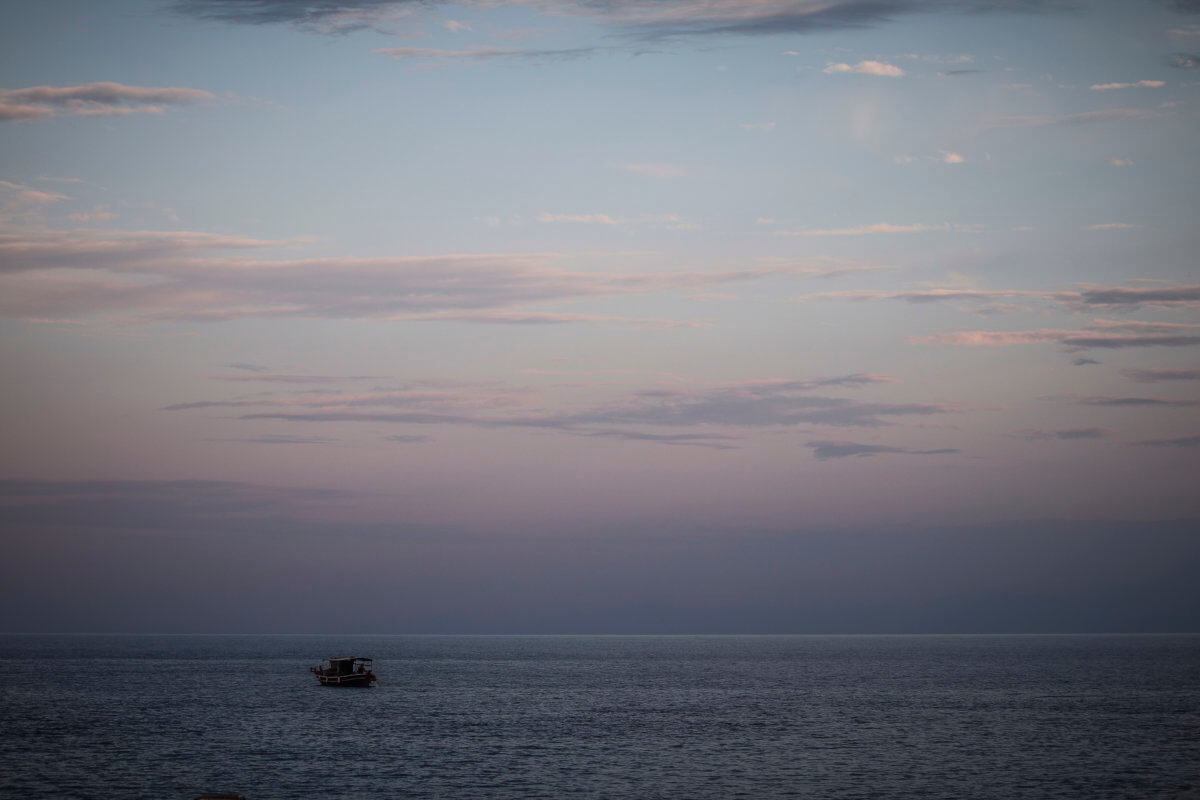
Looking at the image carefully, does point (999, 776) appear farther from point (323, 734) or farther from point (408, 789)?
point (323, 734)

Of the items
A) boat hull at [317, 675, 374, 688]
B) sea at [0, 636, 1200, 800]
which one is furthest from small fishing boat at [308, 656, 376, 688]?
sea at [0, 636, 1200, 800]

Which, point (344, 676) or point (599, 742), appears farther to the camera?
point (344, 676)

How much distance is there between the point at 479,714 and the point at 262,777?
4322 centimetres

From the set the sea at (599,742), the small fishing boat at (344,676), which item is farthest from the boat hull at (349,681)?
the sea at (599,742)

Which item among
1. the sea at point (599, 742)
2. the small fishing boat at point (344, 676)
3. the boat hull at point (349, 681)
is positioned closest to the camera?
the sea at point (599, 742)

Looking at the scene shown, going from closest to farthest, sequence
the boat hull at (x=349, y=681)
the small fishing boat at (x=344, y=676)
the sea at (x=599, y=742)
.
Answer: the sea at (x=599, y=742)
the boat hull at (x=349, y=681)
the small fishing boat at (x=344, y=676)

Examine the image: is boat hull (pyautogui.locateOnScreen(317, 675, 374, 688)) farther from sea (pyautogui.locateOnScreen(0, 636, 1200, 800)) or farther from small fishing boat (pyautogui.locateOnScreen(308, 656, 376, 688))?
sea (pyautogui.locateOnScreen(0, 636, 1200, 800))

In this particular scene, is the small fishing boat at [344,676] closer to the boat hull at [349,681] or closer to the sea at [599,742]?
the boat hull at [349,681]

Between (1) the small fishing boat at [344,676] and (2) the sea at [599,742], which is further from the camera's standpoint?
(1) the small fishing boat at [344,676]

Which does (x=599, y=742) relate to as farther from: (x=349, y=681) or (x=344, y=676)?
(x=344, y=676)

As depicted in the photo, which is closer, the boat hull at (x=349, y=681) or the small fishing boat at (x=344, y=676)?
the boat hull at (x=349, y=681)

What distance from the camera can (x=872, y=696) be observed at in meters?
131

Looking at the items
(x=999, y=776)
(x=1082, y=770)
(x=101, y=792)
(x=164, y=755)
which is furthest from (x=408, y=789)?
(x=1082, y=770)

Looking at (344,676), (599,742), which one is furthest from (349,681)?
(599,742)
